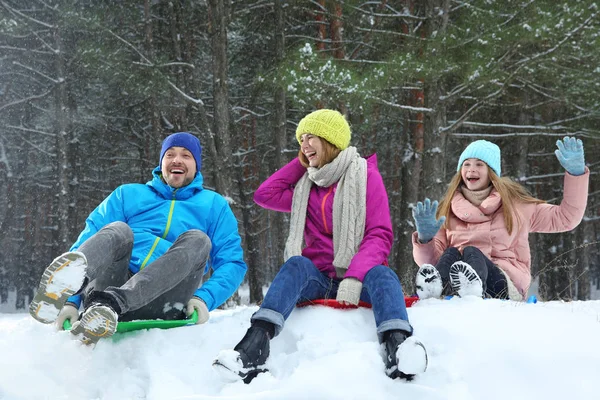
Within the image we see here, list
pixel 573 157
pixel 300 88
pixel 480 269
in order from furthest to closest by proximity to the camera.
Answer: pixel 300 88, pixel 573 157, pixel 480 269

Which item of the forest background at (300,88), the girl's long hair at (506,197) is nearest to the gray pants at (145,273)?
the girl's long hair at (506,197)

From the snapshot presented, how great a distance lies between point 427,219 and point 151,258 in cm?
179

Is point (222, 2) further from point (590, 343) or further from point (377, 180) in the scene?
point (590, 343)

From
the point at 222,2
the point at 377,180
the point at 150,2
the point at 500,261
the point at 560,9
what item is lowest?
the point at 500,261

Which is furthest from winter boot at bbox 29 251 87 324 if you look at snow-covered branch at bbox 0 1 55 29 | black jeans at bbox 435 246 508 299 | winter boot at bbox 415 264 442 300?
snow-covered branch at bbox 0 1 55 29

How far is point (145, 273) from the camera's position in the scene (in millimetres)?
2955

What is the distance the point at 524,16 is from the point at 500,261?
4.71 meters

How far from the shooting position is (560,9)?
7031 mm

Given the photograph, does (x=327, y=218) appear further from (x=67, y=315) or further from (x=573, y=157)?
(x=573, y=157)

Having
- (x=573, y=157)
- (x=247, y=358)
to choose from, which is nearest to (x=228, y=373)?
(x=247, y=358)

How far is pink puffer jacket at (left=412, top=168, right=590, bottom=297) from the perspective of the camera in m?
3.91

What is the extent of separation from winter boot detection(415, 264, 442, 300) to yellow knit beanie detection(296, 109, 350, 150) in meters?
0.93

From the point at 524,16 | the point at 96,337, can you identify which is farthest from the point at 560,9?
the point at 96,337

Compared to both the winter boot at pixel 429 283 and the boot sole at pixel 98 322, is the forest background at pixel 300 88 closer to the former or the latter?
the winter boot at pixel 429 283
